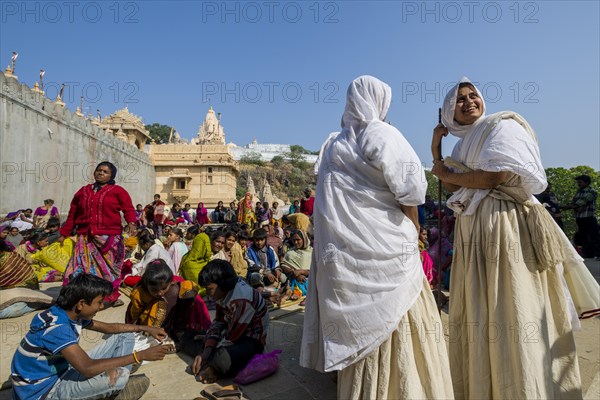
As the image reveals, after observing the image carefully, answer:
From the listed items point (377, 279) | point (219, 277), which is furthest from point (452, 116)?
point (219, 277)

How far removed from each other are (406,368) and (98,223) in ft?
12.1

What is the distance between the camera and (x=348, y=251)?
5.92ft

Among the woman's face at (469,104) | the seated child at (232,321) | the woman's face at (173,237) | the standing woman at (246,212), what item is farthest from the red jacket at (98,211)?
the standing woman at (246,212)

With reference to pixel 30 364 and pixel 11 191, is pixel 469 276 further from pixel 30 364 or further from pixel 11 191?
pixel 11 191

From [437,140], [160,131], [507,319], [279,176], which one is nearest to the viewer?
[507,319]

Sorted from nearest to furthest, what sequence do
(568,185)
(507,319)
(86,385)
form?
(507,319) → (86,385) → (568,185)

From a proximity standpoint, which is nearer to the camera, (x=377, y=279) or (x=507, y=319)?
(x=377, y=279)

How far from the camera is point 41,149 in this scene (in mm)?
13586

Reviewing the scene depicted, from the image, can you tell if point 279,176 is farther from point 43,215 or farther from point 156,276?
point 156,276

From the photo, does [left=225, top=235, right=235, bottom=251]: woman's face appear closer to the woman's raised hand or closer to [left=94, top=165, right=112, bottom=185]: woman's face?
[left=94, top=165, right=112, bottom=185]: woman's face

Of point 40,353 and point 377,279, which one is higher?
point 377,279

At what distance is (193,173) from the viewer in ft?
94.0

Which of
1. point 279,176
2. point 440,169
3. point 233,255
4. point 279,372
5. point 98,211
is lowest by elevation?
point 279,372

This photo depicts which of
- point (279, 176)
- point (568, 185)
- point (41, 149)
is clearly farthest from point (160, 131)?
point (568, 185)
